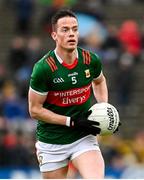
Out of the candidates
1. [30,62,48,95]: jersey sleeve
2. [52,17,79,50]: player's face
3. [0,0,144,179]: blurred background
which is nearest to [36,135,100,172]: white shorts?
[30,62,48,95]: jersey sleeve

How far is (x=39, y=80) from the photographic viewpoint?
9250 mm

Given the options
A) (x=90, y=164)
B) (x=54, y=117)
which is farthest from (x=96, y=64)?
(x=90, y=164)

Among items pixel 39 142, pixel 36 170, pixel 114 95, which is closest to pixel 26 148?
pixel 36 170

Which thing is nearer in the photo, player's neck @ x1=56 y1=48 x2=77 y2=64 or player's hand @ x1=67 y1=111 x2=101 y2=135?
player's hand @ x1=67 y1=111 x2=101 y2=135

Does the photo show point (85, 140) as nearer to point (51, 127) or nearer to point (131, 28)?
point (51, 127)

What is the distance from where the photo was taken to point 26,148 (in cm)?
1655

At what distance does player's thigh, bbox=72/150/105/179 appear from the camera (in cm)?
911

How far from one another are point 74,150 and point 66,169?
29 centimetres

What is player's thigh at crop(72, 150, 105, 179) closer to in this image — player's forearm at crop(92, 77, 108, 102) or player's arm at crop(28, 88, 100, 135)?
player's arm at crop(28, 88, 100, 135)

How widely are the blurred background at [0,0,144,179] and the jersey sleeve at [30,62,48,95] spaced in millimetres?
6223

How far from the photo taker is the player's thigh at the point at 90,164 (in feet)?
29.9

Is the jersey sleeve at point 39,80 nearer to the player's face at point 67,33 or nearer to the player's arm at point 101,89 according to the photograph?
the player's face at point 67,33

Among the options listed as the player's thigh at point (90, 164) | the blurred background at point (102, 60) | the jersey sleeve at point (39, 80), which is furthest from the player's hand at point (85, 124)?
the blurred background at point (102, 60)

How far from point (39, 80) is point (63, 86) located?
0.27 meters
